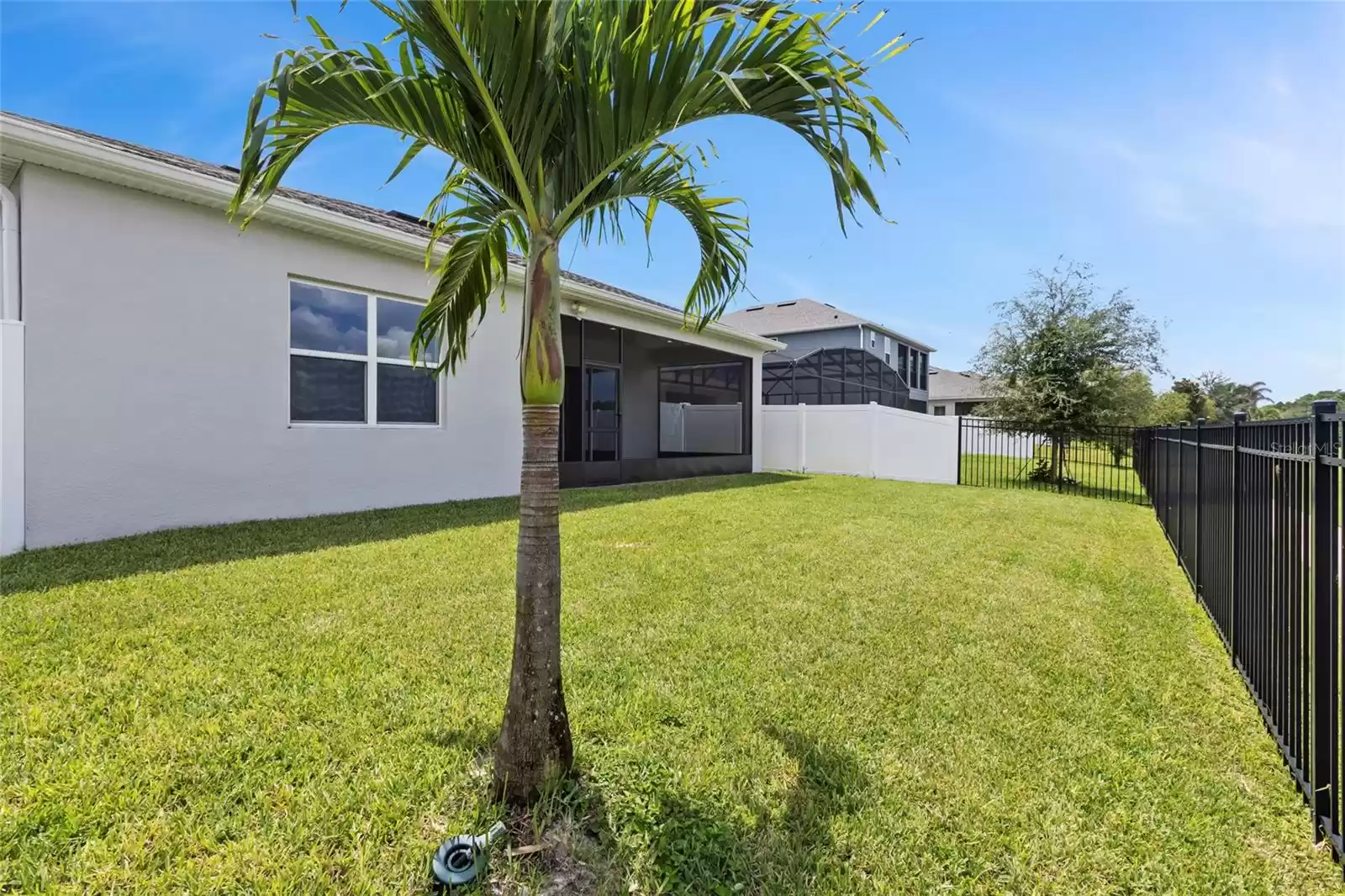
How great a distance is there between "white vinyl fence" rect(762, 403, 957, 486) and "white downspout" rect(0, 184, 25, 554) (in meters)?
15.0

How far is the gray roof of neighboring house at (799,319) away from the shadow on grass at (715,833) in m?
25.5

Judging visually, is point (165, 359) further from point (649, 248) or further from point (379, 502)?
point (649, 248)

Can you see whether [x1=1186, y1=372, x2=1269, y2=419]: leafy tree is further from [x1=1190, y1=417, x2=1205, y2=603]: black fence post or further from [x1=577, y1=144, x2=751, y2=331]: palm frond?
[x1=577, y1=144, x2=751, y2=331]: palm frond

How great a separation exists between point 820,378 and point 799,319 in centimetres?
1032

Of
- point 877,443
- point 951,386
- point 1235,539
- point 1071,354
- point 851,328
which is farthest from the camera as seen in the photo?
point 951,386

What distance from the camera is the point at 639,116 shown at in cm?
202

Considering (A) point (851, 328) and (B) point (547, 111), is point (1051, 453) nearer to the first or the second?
(A) point (851, 328)

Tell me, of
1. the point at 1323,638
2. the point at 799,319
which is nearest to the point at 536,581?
the point at 1323,638

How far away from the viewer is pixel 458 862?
180 cm

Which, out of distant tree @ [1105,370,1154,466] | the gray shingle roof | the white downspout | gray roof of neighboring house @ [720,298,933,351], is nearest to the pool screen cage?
the gray shingle roof

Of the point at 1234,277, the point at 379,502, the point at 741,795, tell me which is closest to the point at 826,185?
the point at 741,795

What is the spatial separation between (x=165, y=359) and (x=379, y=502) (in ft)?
9.56

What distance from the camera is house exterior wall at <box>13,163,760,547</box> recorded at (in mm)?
5621

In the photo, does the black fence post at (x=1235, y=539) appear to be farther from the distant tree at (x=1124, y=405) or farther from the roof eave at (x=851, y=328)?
the roof eave at (x=851, y=328)
